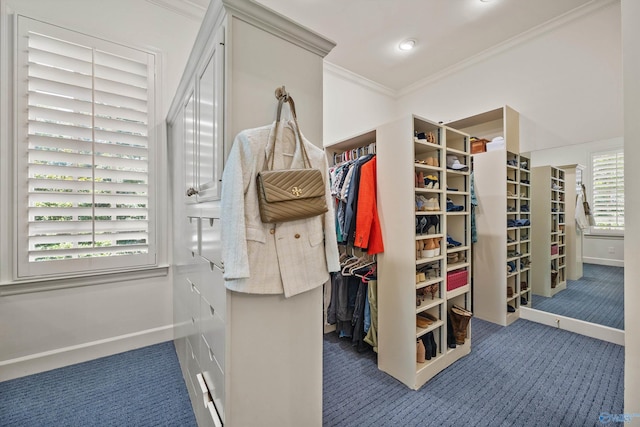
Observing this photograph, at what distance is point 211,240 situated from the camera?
1192 mm

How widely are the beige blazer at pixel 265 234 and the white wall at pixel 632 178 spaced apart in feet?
3.57

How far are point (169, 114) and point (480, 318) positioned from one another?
3.67 metres

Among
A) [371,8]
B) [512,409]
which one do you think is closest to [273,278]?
[512,409]

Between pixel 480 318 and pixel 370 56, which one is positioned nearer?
pixel 480 318

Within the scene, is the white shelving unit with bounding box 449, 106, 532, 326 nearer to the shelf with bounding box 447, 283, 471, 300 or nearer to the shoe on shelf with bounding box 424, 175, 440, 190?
the shelf with bounding box 447, 283, 471, 300

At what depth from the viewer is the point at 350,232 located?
2.12 metres

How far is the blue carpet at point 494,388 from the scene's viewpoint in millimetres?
1488

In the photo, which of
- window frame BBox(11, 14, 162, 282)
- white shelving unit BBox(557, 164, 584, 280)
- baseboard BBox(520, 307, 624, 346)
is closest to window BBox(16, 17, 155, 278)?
window frame BBox(11, 14, 162, 282)

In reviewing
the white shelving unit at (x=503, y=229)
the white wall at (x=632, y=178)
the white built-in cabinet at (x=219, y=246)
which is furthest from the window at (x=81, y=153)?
the white shelving unit at (x=503, y=229)

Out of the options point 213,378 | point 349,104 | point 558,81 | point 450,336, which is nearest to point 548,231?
point 558,81

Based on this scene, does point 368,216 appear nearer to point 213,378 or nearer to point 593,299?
point 213,378

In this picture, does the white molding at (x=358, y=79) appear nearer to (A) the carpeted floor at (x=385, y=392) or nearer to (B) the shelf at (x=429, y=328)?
(B) the shelf at (x=429, y=328)

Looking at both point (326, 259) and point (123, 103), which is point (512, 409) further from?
point (123, 103)

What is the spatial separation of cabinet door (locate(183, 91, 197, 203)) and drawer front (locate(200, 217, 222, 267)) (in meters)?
0.23
